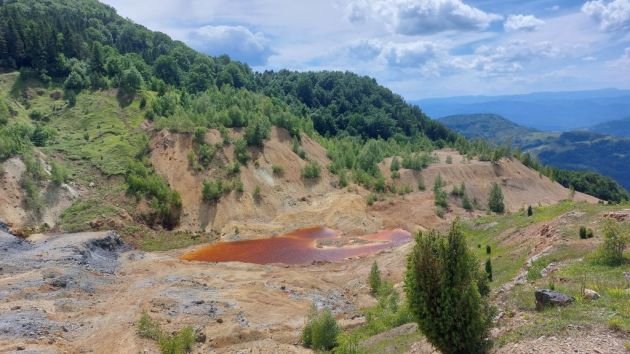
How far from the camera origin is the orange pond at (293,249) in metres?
42.3

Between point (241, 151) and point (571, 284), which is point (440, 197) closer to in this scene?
point (241, 151)

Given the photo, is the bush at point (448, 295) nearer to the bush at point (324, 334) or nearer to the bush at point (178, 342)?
the bush at point (324, 334)

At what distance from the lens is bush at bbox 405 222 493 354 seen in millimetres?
14867

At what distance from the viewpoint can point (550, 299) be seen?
17.5m

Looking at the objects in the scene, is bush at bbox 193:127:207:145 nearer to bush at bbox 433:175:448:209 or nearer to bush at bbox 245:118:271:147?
bush at bbox 245:118:271:147

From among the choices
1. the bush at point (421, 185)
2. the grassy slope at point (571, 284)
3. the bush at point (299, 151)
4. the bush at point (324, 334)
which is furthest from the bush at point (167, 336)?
the bush at point (421, 185)

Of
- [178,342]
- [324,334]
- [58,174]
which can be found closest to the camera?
[178,342]

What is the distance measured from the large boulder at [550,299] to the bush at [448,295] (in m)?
3.36

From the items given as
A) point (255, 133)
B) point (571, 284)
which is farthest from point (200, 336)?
point (255, 133)

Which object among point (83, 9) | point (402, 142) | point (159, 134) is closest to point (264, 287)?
point (159, 134)

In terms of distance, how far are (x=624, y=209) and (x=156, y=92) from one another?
6285 cm

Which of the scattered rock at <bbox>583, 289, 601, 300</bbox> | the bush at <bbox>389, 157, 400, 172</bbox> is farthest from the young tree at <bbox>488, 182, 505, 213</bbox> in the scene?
the scattered rock at <bbox>583, 289, 601, 300</bbox>

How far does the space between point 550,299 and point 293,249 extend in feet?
98.7

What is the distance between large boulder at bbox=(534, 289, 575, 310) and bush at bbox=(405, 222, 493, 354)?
3360 millimetres
